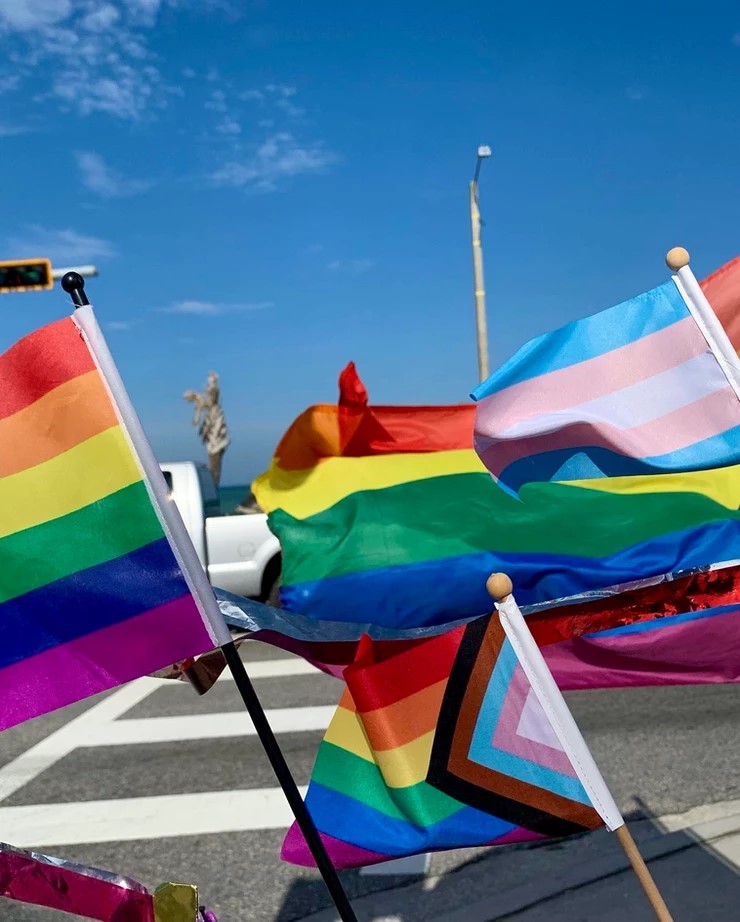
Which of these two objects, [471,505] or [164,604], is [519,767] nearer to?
[164,604]

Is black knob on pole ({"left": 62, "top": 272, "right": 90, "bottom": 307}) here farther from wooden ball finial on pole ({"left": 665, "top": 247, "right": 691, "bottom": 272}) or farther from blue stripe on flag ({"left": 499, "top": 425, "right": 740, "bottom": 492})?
wooden ball finial on pole ({"left": 665, "top": 247, "right": 691, "bottom": 272})

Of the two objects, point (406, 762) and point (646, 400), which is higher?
point (646, 400)

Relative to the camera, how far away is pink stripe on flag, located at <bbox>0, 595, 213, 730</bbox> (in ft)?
7.54

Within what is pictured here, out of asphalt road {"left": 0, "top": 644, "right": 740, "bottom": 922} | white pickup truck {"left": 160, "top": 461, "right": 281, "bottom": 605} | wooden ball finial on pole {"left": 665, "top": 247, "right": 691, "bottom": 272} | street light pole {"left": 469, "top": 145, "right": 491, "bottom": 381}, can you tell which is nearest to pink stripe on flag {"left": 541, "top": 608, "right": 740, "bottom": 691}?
wooden ball finial on pole {"left": 665, "top": 247, "right": 691, "bottom": 272}

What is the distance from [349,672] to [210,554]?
7.83m

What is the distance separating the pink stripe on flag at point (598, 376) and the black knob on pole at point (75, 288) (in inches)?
43.2

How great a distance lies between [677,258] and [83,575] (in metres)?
1.65

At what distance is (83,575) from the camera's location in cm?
231

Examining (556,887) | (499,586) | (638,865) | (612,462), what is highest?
(612,462)

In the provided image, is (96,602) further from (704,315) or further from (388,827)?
(704,315)

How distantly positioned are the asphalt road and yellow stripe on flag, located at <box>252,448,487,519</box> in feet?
5.20

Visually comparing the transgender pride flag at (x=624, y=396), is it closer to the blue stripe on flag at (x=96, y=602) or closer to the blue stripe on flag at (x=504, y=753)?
the blue stripe on flag at (x=504, y=753)

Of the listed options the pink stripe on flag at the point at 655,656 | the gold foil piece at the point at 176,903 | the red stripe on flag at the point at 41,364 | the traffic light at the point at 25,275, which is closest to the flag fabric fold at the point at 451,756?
the gold foil piece at the point at 176,903

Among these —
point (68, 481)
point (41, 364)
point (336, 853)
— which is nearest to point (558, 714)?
point (336, 853)
